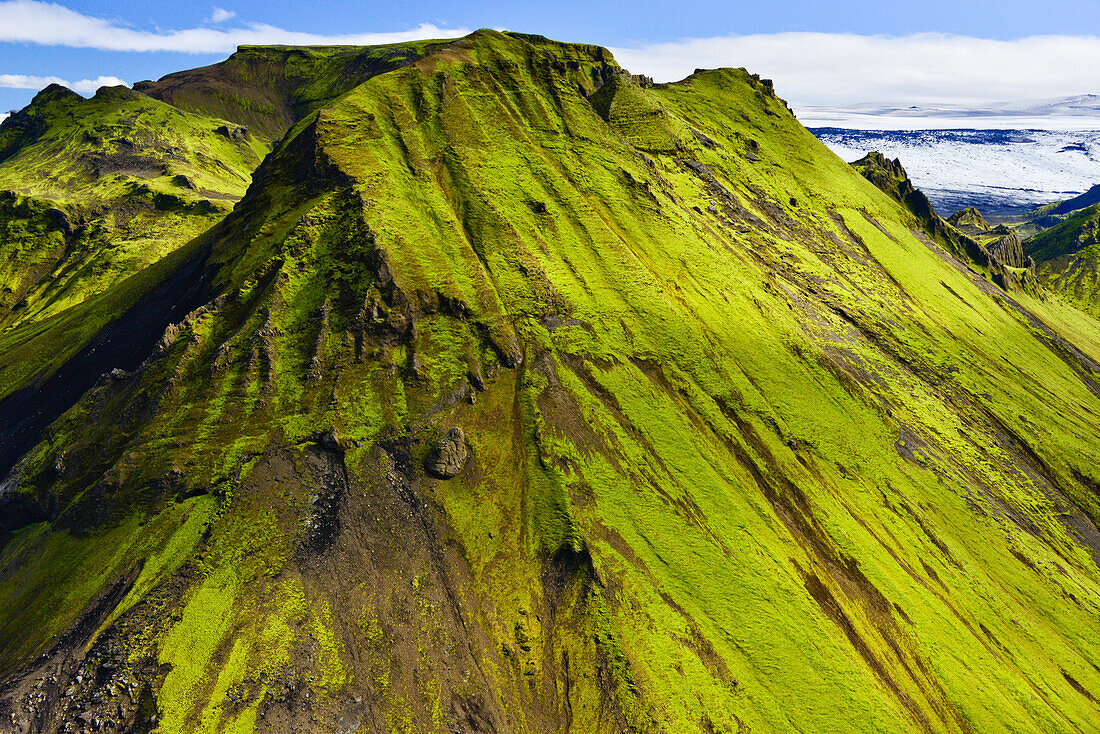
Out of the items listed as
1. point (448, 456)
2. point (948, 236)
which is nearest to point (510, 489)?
point (448, 456)

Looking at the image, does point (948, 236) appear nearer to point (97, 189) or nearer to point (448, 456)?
point (448, 456)

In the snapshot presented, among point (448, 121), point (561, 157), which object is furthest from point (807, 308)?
point (448, 121)

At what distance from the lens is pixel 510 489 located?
4772 centimetres

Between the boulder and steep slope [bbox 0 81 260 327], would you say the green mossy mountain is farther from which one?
steep slope [bbox 0 81 260 327]

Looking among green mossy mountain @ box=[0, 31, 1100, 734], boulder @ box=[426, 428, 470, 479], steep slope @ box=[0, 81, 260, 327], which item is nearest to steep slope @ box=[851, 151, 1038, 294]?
green mossy mountain @ box=[0, 31, 1100, 734]

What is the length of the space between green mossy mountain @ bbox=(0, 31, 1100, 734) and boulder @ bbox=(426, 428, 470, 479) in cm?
20

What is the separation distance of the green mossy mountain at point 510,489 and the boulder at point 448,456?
0.20 metres

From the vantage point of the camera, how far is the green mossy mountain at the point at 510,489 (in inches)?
1448

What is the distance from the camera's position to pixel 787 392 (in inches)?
2485

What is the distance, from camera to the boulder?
4659cm

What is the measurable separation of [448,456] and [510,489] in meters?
6.07

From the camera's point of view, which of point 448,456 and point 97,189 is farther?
point 97,189

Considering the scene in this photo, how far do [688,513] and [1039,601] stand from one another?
3615 cm

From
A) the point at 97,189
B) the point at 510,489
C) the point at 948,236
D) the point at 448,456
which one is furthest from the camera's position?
the point at 97,189
